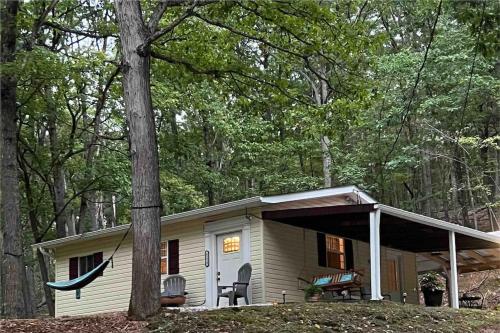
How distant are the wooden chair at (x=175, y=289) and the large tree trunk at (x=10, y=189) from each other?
2993 mm

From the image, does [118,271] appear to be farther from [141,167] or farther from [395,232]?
[395,232]

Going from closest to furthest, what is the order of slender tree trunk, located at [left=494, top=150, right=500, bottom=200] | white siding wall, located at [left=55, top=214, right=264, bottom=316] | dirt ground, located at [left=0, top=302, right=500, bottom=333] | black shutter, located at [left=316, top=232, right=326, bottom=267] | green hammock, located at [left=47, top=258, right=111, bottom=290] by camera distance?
dirt ground, located at [left=0, top=302, right=500, bottom=333] < green hammock, located at [left=47, top=258, right=111, bottom=290] < white siding wall, located at [left=55, top=214, right=264, bottom=316] < black shutter, located at [left=316, top=232, right=326, bottom=267] < slender tree trunk, located at [left=494, top=150, right=500, bottom=200]

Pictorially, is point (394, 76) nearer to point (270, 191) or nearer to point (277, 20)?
point (270, 191)

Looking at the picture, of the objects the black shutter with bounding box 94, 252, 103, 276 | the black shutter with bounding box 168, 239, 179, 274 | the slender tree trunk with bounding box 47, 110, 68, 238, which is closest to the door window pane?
the black shutter with bounding box 168, 239, 179, 274

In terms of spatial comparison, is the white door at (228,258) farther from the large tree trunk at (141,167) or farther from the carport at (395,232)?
the large tree trunk at (141,167)

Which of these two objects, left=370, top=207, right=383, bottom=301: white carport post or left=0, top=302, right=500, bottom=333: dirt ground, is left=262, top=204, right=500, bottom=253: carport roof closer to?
left=370, top=207, right=383, bottom=301: white carport post

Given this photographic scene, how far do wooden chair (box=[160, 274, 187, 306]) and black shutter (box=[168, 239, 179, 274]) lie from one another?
15 centimetres

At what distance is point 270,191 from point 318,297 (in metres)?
12.0

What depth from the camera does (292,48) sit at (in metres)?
11.4

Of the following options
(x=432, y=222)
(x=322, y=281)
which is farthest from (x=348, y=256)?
(x=432, y=222)

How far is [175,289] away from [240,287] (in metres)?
2.22

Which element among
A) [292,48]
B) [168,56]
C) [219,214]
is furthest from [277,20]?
[219,214]

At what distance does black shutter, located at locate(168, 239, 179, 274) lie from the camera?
13789 mm

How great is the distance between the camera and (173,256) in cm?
1390
